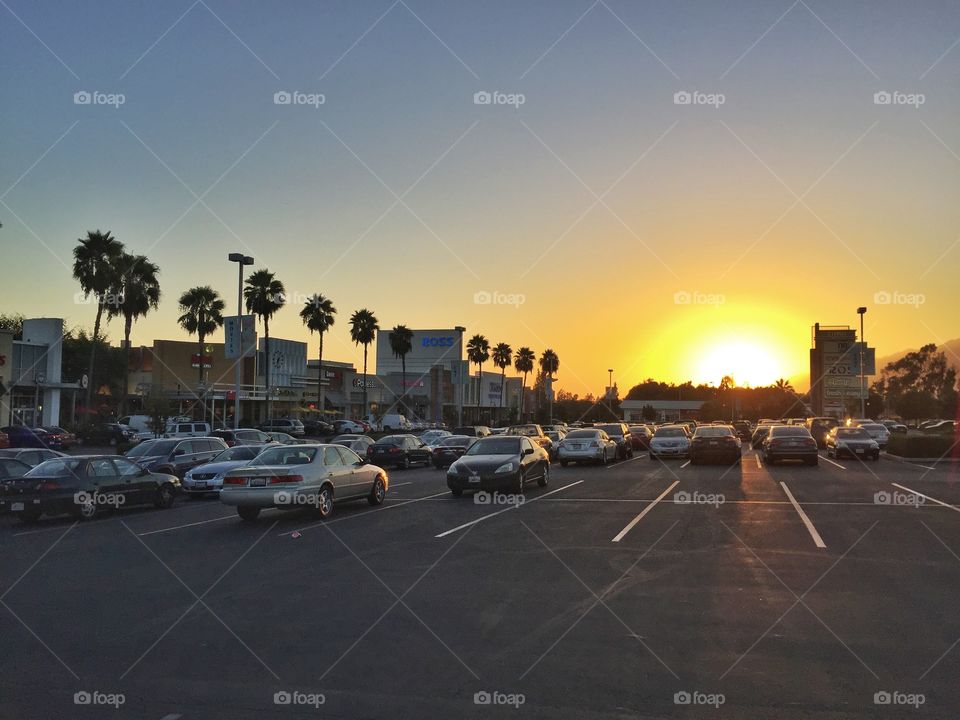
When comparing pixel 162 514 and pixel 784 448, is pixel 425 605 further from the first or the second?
pixel 784 448

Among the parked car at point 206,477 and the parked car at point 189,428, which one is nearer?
the parked car at point 206,477

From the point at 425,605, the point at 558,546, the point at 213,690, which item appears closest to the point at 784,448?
the point at 558,546

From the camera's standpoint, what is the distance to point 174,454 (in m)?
25.3

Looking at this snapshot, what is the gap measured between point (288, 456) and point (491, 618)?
10094 mm

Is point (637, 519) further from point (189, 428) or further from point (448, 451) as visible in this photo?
point (189, 428)

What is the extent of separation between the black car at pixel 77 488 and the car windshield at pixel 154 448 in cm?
594

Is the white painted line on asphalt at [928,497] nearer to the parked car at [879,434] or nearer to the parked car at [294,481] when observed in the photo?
the parked car at [294,481]

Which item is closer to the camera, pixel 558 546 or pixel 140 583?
pixel 140 583

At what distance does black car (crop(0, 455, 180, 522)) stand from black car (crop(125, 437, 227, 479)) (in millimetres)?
4857

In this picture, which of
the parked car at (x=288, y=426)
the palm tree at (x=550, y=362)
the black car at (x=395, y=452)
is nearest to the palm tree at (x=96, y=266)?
the parked car at (x=288, y=426)

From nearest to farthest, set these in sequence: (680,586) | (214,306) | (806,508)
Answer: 1. (680,586)
2. (806,508)
3. (214,306)

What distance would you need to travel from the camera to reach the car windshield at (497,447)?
22.1 m

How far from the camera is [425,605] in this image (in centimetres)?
862

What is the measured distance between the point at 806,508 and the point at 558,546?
7.29 m
